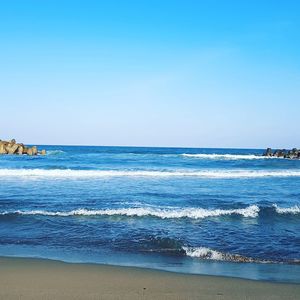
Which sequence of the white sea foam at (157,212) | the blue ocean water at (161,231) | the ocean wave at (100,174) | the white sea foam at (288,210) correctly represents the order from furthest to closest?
the ocean wave at (100,174), the white sea foam at (288,210), the white sea foam at (157,212), the blue ocean water at (161,231)

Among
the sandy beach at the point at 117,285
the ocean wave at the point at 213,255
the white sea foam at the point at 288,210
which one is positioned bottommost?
the ocean wave at the point at 213,255

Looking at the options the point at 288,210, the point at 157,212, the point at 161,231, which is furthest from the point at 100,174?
the point at 161,231

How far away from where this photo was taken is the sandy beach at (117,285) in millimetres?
5410

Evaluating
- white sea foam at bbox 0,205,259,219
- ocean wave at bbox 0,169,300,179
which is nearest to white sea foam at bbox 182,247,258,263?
white sea foam at bbox 0,205,259,219

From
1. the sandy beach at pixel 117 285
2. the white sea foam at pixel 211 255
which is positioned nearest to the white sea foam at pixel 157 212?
the white sea foam at pixel 211 255

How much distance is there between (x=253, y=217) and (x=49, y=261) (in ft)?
25.7

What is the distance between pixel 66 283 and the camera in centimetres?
591

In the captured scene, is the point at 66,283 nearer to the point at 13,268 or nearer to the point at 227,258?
the point at 13,268

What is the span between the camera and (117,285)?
586 centimetres

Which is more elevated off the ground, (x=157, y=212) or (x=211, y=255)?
(x=157, y=212)

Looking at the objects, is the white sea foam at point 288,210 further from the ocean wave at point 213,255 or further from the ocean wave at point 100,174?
the ocean wave at point 100,174

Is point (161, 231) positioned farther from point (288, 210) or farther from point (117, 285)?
point (288, 210)

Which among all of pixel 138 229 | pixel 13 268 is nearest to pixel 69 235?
pixel 138 229

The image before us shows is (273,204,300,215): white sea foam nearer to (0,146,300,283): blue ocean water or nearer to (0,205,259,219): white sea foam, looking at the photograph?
(0,146,300,283): blue ocean water
